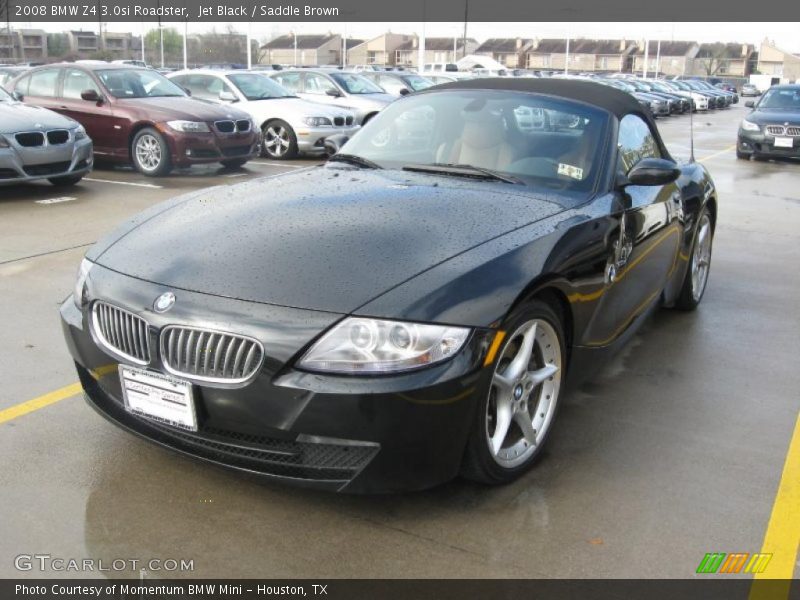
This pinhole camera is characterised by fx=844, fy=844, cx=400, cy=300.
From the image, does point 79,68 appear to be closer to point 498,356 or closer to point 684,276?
point 684,276

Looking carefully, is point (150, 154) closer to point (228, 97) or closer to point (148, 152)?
point (148, 152)

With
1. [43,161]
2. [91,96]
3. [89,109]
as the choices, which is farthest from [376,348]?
[89,109]

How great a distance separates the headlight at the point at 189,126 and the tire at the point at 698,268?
7.61 metres

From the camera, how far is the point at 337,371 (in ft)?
8.61

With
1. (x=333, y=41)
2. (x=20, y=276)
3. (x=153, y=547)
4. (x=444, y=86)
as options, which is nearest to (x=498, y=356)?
(x=153, y=547)

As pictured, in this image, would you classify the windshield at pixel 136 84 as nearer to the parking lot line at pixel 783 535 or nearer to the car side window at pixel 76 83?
the car side window at pixel 76 83

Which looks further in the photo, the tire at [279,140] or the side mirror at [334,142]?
the tire at [279,140]

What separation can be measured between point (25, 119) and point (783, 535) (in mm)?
8936

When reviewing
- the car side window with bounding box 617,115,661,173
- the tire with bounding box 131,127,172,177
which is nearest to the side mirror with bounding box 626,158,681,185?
the car side window with bounding box 617,115,661,173

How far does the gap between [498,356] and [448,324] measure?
25 cm

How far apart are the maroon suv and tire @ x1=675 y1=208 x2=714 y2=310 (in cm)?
761

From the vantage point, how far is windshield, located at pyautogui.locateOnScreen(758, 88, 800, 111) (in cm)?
1731

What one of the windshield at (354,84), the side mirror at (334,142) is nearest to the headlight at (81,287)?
the side mirror at (334,142)

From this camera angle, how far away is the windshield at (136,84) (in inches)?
468
